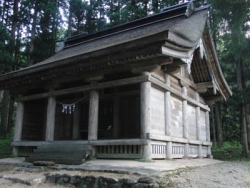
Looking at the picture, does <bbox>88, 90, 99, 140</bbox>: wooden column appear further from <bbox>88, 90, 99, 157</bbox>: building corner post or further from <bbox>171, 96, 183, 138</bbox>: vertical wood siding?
<bbox>171, 96, 183, 138</bbox>: vertical wood siding

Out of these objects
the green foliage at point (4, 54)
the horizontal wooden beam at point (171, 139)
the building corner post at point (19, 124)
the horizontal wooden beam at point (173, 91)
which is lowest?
the horizontal wooden beam at point (171, 139)

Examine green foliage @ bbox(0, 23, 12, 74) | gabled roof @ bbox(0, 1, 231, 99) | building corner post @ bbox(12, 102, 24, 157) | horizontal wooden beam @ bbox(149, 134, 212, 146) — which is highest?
green foliage @ bbox(0, 23, 12, 74)

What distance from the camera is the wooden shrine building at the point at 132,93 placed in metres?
7.35

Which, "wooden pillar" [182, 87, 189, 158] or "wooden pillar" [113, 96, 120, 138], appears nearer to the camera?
"wooden pillar" [182, 87, 189, 158]

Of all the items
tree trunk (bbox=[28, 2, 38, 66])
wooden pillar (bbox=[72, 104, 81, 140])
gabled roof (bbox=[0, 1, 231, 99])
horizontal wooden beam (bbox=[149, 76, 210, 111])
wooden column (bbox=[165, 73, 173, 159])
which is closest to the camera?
gabled roof (bbox=[0, 1, 231, 99])

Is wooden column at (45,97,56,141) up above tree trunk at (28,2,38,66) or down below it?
below

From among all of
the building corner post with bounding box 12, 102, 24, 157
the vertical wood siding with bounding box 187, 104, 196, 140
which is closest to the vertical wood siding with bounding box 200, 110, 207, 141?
the vertical wood siding with bounding box 187, 104, 196, 140

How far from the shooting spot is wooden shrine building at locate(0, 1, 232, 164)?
7.35 m

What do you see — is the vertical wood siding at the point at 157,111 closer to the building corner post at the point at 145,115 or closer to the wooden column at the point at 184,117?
the building corner post at the point at 145,115

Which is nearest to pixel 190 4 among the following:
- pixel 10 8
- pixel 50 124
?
pixel 50 124

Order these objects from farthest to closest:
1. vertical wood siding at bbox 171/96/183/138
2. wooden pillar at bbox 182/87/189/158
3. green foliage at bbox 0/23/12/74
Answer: green foliage at bbox 0/23/12/74 < wooden pillar at bbox 182/87/189/158 < vertical wood siding at bbox 171/96/183/138

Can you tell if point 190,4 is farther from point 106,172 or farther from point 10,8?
point 10,8

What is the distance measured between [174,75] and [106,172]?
4933 mm

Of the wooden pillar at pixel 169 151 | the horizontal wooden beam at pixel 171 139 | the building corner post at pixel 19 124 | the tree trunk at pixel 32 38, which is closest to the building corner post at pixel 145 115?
the horizontal wooden beam at pixel 171 139
